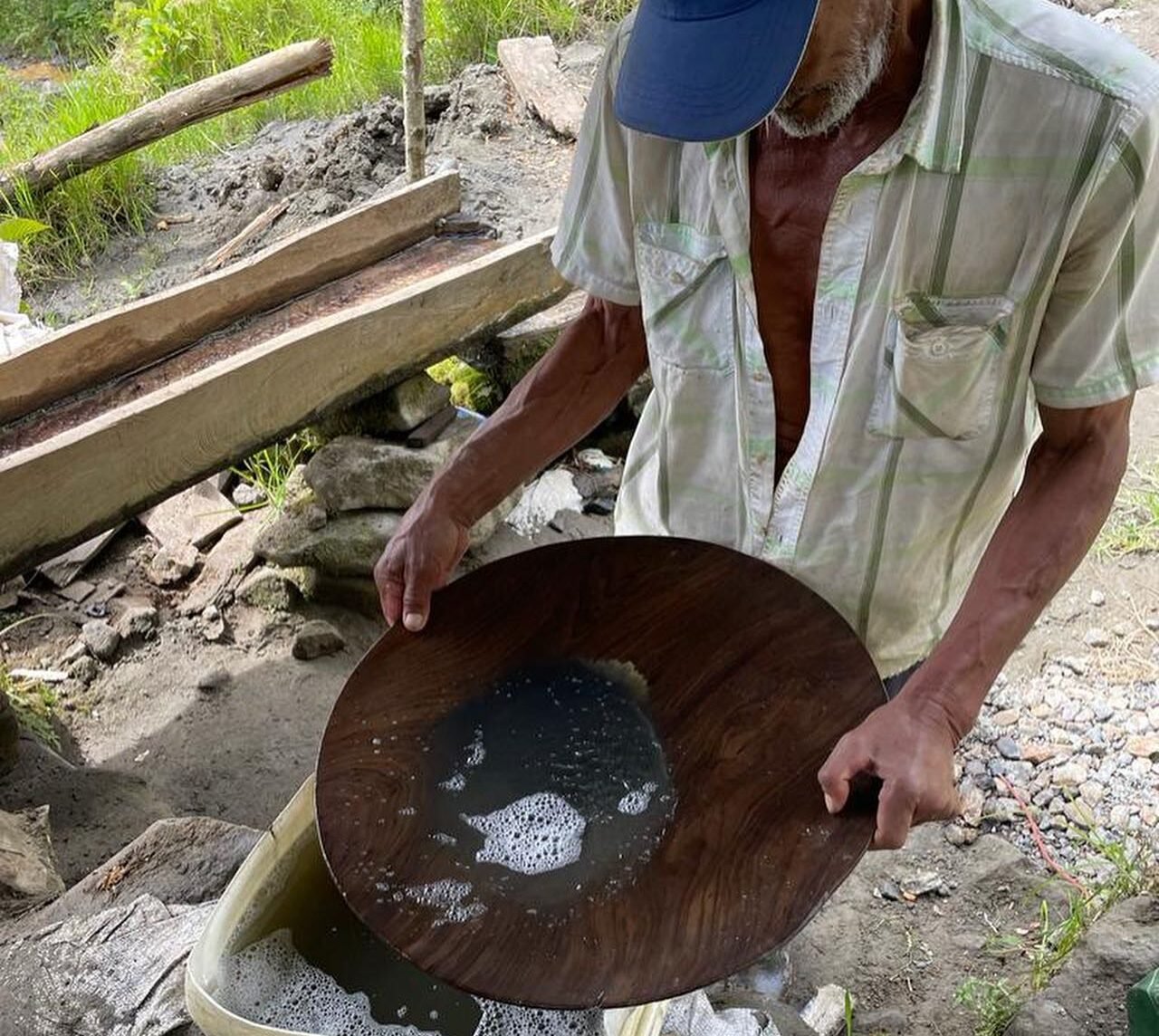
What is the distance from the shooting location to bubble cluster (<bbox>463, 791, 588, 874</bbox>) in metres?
1.51

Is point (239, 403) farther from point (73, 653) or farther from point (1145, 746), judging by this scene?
point (1145, 746)

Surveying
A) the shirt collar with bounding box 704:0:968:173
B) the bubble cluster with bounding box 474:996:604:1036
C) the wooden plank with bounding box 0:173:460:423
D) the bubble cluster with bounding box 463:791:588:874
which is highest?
the shirt collar with bounding box 704:0:968:173

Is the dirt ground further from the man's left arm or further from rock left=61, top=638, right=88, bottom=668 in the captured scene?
the man's left arm

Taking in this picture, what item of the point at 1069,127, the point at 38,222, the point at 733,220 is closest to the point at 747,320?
the point at 733,220

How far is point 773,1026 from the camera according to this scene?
2014mm

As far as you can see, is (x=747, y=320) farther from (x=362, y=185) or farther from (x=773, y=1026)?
(x=362, y=185)

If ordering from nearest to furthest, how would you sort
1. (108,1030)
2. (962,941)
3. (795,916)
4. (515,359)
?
(795,916), (108,1030), (962,941), (515,359)

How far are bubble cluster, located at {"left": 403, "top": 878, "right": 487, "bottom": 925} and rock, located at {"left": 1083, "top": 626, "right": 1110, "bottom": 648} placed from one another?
2783 mm

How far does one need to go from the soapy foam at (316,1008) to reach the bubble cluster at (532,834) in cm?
25

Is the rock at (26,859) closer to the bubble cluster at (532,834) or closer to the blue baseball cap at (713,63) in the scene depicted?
the bubble cluster at (532,834)

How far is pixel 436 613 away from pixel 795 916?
0.70m

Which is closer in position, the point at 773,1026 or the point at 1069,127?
the point at 1069,127

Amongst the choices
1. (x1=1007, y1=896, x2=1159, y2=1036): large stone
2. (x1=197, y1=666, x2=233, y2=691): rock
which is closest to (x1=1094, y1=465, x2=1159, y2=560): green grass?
(x1=1007, y1=896, x2=1159, y2=1036): large stone

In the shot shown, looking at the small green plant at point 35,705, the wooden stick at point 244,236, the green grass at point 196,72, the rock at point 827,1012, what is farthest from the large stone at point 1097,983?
the green grass at point 196,72
